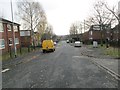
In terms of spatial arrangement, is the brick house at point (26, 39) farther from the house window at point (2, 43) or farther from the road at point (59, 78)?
the road at point (59, 78)

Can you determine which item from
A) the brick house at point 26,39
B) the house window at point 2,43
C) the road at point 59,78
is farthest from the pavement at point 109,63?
the brick house at point 26,39

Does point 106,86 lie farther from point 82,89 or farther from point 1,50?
point 1,50

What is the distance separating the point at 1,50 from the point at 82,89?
26.8 m

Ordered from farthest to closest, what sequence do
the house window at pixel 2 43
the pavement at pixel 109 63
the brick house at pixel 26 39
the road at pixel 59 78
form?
the brick house at pixel 26 39, the house window at pixel 2 43, the pavement at pixel 109 63, the road at pixel 59 78

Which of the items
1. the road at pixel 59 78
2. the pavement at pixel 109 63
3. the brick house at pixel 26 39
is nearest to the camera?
the road at pixel 59 78

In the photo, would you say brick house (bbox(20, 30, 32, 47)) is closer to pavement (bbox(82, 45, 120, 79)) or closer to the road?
pavement (bbox(82, 45, 120, 79))

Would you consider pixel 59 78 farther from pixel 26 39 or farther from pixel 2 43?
pixel 26 39

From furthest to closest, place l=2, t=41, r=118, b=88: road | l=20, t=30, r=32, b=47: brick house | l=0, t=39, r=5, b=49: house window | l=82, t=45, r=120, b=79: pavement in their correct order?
l=20, t=30, r=32, b=47: brick house
l=0, t=39, r=5, b=49: house window
l=82, t=45, r=120, b=79: pavement
l=2, t=41, r=118, b=88: road

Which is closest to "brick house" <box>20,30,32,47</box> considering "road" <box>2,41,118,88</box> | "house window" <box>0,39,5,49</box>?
"house window" <box>0,39,5,49</box>

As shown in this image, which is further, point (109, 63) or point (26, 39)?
point (26, 39)

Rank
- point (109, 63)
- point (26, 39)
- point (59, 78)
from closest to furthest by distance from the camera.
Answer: point (59, 78)
point (109, 63)
point (26, 39)

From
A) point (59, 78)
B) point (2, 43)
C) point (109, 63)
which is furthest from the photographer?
point (2, 43)

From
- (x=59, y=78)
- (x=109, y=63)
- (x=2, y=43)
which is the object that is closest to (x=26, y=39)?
→ (x=2, y=43)

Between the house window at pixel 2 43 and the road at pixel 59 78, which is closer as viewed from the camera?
the road at pixel 59 78
